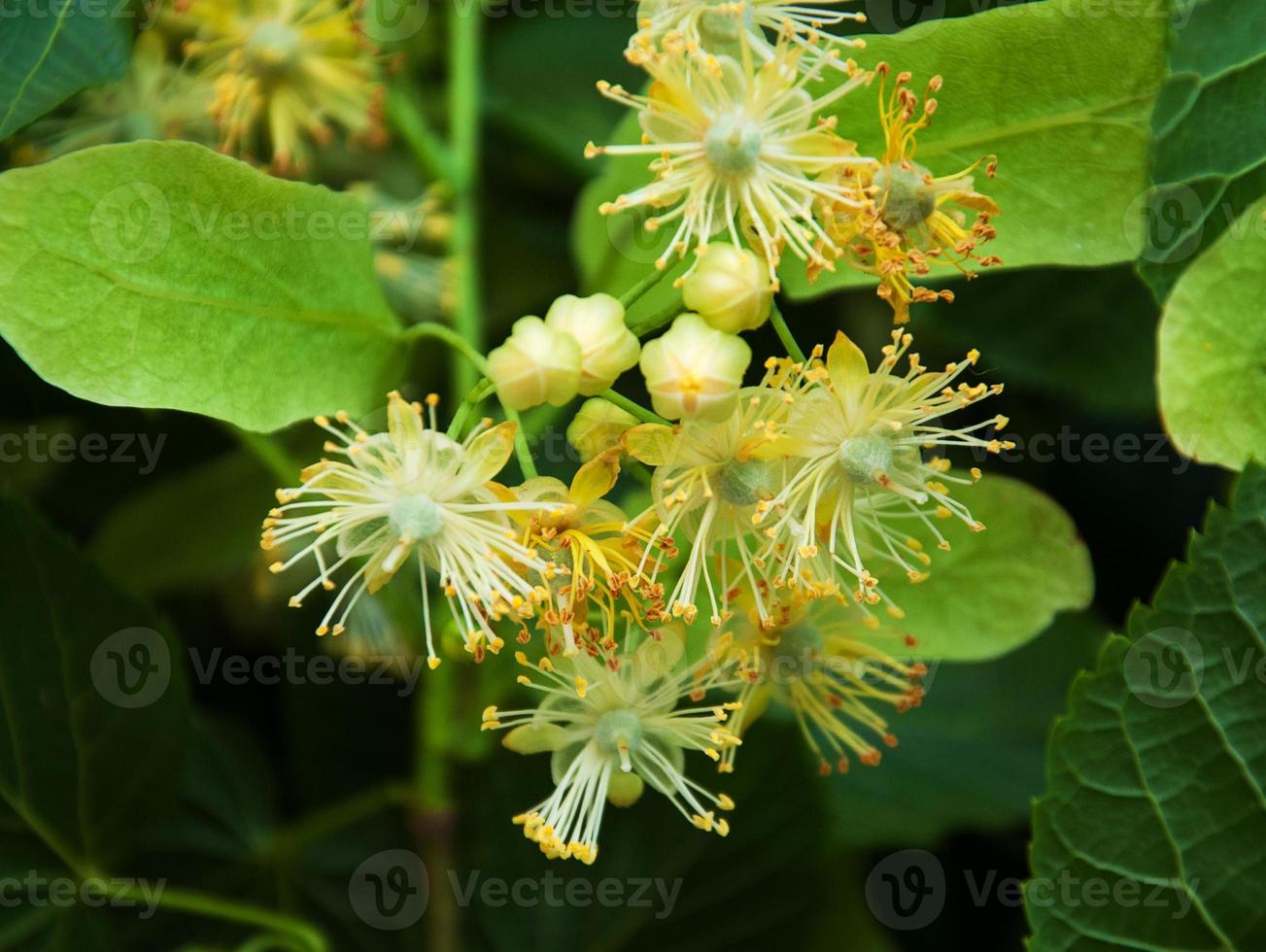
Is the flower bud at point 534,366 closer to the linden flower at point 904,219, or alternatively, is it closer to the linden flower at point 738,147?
the linden flower at point 738,147

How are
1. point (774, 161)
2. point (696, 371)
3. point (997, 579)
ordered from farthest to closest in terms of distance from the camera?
point (997, 579) → point (774, 161) → point (696, 371)

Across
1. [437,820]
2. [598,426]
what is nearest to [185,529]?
[437,820]

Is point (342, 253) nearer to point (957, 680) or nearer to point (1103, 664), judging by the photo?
point (1103, 664)

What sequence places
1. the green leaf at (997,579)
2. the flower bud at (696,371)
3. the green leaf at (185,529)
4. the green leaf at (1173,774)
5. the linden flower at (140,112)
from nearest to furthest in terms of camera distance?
the flower bud at (696,371), the green leaf at (1173,774), the green leaf at (997,579), the linden flower at (140,112), the green leaf at (185,529)

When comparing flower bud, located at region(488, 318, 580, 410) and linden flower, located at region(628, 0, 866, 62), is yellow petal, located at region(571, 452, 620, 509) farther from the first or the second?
linden flower, located at region(628, 0, 866, 62)

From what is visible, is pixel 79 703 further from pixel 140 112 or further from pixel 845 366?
pixel 845 366

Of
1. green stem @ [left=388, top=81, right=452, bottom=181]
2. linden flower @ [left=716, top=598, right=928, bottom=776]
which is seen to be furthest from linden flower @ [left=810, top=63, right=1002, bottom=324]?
green stem @ [left=388, top=81, right=452, bottom=181]

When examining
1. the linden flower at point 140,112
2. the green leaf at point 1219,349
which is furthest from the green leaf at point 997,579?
the linden flower at point 140,112
